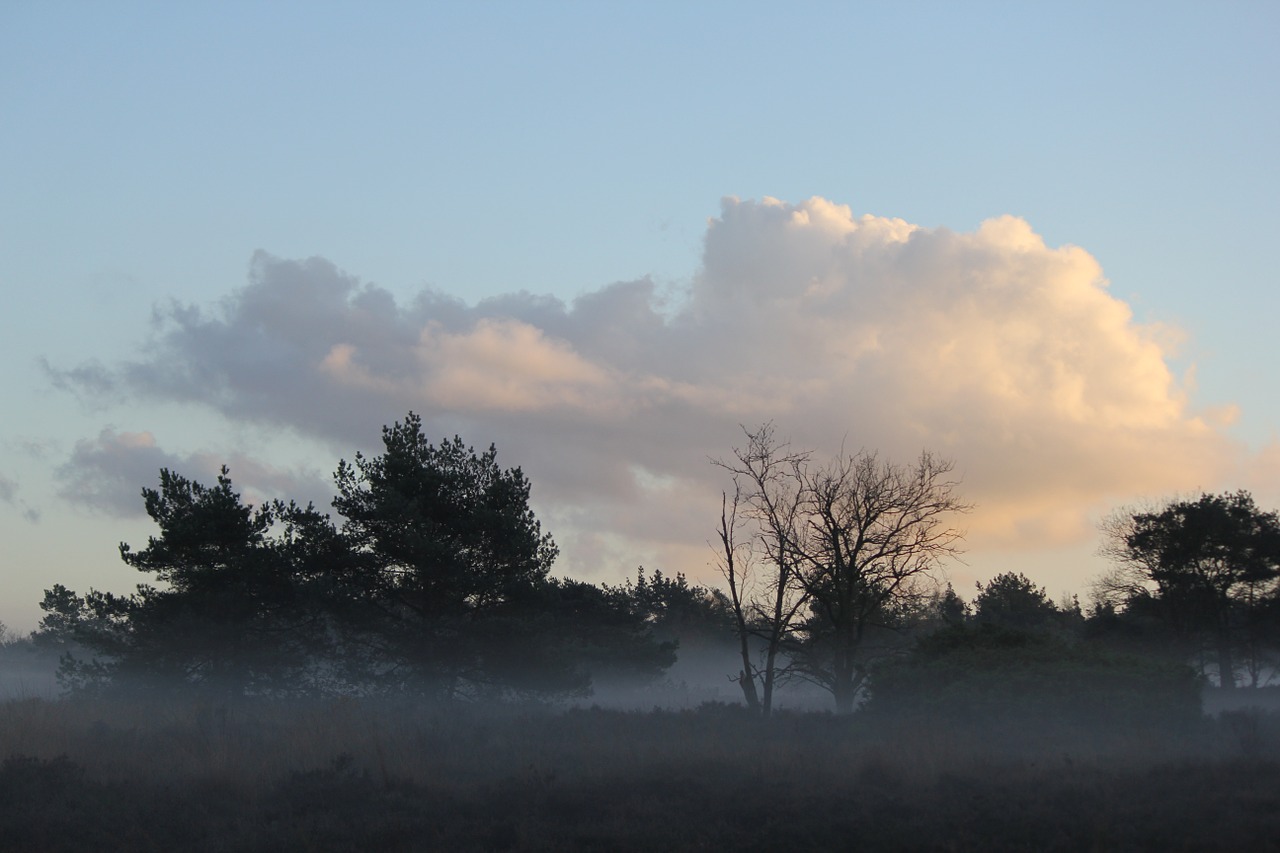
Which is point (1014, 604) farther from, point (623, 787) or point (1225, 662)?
point (623, 787)

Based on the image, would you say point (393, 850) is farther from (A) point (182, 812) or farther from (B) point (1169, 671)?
(B) point (1169, 671)

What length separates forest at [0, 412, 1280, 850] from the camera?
14.2 m

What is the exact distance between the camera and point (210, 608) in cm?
3031

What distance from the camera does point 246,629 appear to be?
31.2 m

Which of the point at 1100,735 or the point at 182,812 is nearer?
the point at 182,812

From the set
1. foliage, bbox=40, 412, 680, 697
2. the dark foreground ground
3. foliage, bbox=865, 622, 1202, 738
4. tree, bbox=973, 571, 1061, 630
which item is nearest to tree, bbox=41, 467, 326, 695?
foliage, bbox=40, 412, 680, 697

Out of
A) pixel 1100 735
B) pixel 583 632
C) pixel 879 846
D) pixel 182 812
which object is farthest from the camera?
pixel 583 632

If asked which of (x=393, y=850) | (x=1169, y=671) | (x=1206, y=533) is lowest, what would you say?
(x=393, y=850)

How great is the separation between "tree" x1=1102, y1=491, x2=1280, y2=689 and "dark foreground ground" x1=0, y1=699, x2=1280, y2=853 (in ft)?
66.2

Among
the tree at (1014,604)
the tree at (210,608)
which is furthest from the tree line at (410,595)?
the tree at (1014,604)

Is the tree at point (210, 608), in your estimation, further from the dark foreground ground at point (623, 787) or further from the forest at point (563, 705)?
the dark foreground ground at point (623, 787)

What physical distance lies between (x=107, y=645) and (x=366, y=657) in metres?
8.07

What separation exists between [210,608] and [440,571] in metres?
7.14

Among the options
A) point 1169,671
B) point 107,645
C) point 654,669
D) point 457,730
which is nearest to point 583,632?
point 654,669
